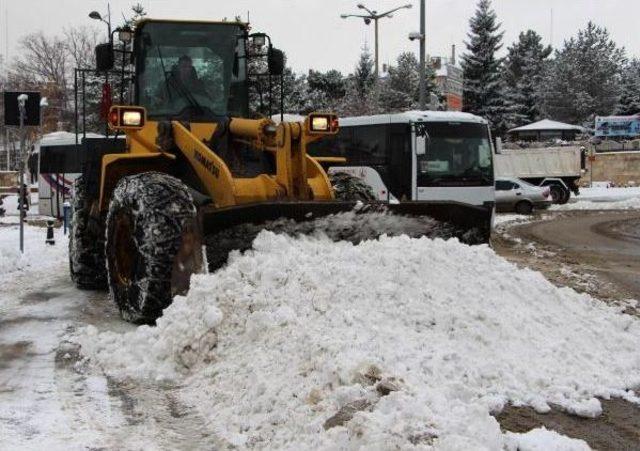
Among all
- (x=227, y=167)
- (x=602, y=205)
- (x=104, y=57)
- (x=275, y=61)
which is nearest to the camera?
(x=227, y=167)

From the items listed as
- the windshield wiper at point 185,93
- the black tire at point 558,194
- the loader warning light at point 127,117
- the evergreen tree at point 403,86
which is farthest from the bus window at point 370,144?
the evergreen tree at point 403,86

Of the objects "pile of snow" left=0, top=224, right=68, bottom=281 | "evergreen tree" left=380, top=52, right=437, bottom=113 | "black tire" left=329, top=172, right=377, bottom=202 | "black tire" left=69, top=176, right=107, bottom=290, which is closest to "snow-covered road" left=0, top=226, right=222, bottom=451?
"black tire" left=69, top=176, right=107, bottom=290

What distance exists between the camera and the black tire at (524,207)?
28734 millimetres

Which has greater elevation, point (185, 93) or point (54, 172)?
point (185, 93)

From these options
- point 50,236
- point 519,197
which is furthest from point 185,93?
point 519,197

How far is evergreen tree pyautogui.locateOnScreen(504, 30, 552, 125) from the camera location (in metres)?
63.7

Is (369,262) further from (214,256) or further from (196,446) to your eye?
(196,446)

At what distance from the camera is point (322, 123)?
7.61 metres

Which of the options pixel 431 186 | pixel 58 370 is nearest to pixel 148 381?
pixel 58 370

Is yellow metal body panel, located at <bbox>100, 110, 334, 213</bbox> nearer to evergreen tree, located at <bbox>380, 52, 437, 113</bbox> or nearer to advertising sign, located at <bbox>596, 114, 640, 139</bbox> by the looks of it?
evergreen tree, located at <bbox>380, 52, 437, 113</bbox>

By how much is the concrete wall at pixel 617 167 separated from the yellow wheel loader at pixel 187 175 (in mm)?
40638

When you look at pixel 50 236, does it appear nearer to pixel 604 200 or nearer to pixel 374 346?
pixel 374 346

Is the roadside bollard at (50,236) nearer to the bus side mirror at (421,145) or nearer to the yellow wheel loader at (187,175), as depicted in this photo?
the yellow wheel loader at (187,175)

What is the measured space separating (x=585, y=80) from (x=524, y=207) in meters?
35.1
